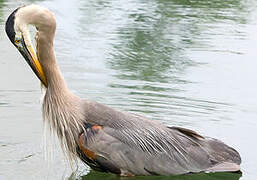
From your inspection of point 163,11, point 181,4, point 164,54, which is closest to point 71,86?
point 164,54

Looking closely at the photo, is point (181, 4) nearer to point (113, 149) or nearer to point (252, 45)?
point (252, 45)

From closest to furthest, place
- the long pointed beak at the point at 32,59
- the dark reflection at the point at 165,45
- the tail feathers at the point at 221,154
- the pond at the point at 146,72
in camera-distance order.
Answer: the long pointed beak at the point at 32,59
the tail feathers at the point at 221,154
the pond at the point at 146,72
the dark reflection at the point at 165,45

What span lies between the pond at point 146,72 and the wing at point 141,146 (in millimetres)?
194

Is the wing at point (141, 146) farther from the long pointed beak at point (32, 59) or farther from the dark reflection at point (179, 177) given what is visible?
the long pointed beak at point (32, 59)

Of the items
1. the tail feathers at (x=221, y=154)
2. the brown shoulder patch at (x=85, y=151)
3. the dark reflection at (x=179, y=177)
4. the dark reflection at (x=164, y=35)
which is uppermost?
the brown shoulder patch at (x=85, y=151)

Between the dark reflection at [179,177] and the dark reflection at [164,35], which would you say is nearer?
the dark reflection at [179,177]

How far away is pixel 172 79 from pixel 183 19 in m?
4.28

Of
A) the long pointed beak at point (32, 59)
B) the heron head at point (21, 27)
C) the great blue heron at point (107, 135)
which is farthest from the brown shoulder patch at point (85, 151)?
the heron head at point (21, 27)

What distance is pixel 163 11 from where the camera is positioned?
14195 millimetres

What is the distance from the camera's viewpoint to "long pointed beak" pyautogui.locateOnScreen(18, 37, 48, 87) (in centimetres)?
568

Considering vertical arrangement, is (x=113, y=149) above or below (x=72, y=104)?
below

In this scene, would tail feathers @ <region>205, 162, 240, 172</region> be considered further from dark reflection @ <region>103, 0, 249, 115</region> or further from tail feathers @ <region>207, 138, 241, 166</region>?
dark reflection @ <region>103, 0, 249, 115</region>

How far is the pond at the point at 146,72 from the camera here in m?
7.06

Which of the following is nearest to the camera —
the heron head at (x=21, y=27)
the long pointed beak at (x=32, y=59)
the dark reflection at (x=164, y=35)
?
the heron head at (x=21, y=27)
